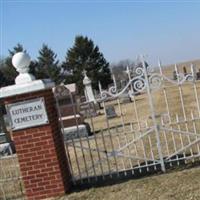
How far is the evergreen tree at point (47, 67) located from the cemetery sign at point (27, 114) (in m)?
48.4

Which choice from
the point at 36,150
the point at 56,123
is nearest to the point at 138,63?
the point at 56,123

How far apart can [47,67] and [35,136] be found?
175 ft

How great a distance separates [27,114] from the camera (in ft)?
26.1

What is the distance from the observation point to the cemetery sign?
7.93 m

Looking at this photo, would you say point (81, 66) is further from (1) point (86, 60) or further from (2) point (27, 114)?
(2) point (27, 114)

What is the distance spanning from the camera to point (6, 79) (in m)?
54.8

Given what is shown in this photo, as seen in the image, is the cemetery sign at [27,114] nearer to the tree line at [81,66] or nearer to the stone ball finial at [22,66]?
the stone ball finial at [22,66]

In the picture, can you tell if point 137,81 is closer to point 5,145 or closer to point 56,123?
point 56,123

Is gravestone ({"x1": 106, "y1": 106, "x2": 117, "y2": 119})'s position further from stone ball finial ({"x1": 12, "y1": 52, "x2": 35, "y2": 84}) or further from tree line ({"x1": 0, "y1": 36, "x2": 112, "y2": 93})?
tree line ({"x1": 0, "y1": 36, "x2": 112, "y2": 93})

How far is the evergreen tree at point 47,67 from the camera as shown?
2283 inches

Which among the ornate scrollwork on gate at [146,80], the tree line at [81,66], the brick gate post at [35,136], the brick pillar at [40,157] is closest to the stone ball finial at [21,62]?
the brick gate post at [35,136]

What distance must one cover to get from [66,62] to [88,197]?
48899mm

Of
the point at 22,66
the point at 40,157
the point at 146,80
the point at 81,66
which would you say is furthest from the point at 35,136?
the point at 81,66

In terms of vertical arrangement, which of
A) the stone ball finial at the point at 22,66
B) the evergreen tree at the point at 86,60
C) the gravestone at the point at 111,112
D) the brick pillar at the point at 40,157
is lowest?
the gravestone at the point at 111,112
